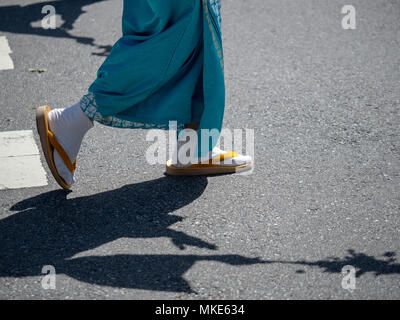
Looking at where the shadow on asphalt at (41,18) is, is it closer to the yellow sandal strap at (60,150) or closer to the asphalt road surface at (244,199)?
the asphalt road surface at (244,199)

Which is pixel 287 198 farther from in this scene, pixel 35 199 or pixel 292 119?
pixel 35 199

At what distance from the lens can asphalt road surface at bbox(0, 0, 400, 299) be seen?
97.6 inches

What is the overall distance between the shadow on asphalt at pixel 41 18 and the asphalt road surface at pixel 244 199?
35 cm

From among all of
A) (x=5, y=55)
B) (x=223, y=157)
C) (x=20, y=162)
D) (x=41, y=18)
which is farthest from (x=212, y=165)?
(x=41, y=18)

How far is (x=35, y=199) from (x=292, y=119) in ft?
5.95

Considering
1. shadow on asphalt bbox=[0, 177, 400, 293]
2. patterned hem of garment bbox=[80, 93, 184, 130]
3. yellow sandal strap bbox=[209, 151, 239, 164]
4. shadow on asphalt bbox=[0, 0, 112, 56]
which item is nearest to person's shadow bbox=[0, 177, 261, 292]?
shadow on asphalt bbox=[0, 177, 400, 293]

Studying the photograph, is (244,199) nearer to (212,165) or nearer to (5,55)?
(212,165)

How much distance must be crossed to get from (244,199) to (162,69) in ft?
2.64

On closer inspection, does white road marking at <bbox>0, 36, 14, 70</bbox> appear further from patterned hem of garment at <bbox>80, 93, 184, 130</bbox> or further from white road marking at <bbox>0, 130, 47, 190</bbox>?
patterned hem of garment at <bbox>80, 93, 184, 130</bbox>

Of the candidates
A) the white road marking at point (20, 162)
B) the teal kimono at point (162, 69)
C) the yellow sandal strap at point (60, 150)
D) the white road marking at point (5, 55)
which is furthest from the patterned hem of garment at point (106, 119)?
the white road marking at point (5, 55)

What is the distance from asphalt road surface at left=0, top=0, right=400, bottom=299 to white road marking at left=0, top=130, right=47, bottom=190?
61 mm

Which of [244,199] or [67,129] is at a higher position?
[67,129]

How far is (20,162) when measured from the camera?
135 inches
